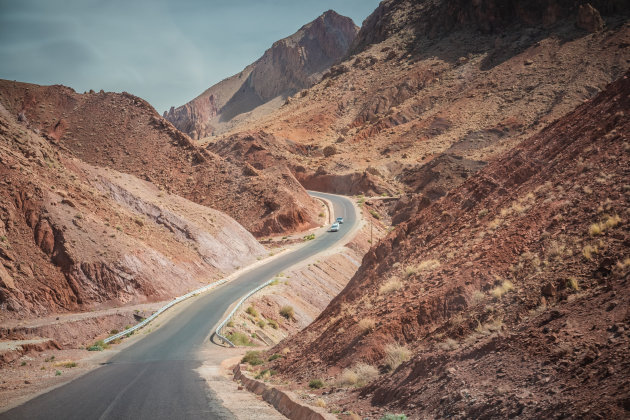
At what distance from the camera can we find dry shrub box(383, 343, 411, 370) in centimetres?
912

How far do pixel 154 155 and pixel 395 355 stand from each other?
51890 millimetres

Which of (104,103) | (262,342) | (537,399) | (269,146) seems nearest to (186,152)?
(104,103)

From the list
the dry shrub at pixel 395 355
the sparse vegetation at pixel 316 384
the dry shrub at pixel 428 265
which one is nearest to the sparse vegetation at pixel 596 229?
the dry shrub at pixel 395 355

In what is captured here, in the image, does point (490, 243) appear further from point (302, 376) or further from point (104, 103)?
point (104, 103)

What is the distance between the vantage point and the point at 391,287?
12.8 metres

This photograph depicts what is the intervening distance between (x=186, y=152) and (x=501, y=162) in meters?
48.4

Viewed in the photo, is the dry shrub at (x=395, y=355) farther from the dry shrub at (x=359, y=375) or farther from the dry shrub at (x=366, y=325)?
the dry shrub at (x=366, y=325)

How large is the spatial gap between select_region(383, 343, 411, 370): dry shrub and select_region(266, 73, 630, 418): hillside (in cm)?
3

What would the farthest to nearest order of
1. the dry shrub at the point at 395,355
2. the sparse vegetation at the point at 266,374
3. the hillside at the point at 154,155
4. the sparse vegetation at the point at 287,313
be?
the hillside at the point at 154,155, the sparse vegetation at the point at 287,313, the sparse vegetation at the point at 266,374, the dry shrub at the point at 395,355

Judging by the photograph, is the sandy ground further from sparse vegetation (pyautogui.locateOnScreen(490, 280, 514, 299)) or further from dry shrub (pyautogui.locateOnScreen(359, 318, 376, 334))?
sparse vegetation (pyautogui.locateOnScreen(490, 280, 514, 299))

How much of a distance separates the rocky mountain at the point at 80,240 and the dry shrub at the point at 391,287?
1677 centimetres

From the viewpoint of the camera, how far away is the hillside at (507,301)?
575cm

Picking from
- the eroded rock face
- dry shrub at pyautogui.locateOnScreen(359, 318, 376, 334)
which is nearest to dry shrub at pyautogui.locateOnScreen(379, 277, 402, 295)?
dry shrub at pyautogui.locateOnScreen(359, 318, 376, 334)

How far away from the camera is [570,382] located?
17.6 feet
